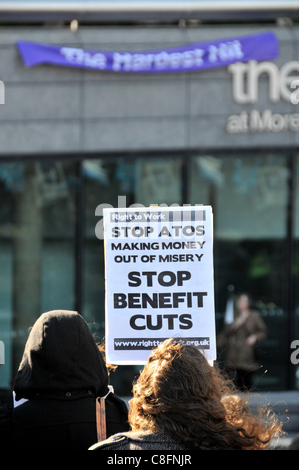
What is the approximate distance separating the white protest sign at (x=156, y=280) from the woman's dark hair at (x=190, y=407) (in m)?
0.84

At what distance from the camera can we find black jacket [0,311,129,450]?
195 centimetres

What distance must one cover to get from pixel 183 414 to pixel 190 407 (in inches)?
1.3

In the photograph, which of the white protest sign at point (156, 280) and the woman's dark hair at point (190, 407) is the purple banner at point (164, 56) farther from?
the woman's dark hair at point (190, 407)

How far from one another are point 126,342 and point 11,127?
20.0 ft

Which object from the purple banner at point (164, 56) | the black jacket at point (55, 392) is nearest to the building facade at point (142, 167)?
the purple banner at point (164, 56)

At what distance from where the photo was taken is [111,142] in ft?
26.0

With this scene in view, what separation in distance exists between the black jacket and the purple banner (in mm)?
6450

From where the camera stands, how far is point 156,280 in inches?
105

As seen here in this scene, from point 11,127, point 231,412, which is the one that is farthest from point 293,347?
point 231,412

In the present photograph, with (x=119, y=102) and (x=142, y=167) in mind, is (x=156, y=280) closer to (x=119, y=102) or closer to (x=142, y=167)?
(x=142, y=167)
